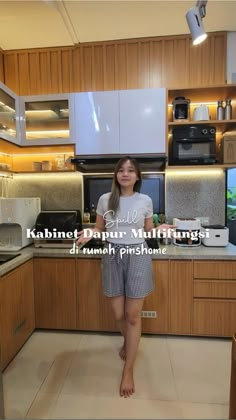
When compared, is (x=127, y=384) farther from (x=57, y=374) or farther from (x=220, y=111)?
(x=220, y=111)

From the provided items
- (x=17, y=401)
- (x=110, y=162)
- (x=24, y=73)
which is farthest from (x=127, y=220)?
(x=24, y=73)

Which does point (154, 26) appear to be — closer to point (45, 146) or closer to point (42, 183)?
point (45, 146)

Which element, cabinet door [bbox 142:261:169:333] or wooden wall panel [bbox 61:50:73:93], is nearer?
cabinet door [bbox 142:261:169:333]

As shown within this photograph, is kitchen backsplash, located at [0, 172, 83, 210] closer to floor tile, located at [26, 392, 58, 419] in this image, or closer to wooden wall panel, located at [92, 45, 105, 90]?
wooden wall panel, located at [92, 45, 105, 90]

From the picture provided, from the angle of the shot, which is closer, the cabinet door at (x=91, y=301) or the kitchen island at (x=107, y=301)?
the kitchen island at (x=107, y=301)

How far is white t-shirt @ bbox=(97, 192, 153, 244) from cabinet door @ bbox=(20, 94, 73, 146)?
40.5 inches

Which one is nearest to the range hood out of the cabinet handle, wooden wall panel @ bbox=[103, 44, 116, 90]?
wooden wall panel @ bbox=[103, 44, 116, 90]

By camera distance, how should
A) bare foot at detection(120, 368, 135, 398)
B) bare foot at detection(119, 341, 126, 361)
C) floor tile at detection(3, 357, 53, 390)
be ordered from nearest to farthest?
bare foot at detection(120, 368, 135, 398) < floor tile at detection(3, 357, 53, 390) < bare foot at detection(119, 341, 126, 361)

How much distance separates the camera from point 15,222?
2.08 metres

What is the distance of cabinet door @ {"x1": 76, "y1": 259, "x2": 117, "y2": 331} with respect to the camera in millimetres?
2078

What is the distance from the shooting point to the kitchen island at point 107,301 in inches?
77.6

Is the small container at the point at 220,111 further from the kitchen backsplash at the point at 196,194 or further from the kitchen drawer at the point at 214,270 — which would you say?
the kitchen drawer at the point at 214,270

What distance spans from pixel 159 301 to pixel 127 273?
0.67m

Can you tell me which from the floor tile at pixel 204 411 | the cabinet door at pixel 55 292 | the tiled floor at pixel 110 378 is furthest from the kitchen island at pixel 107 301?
the floor tile at pixel 204 411
